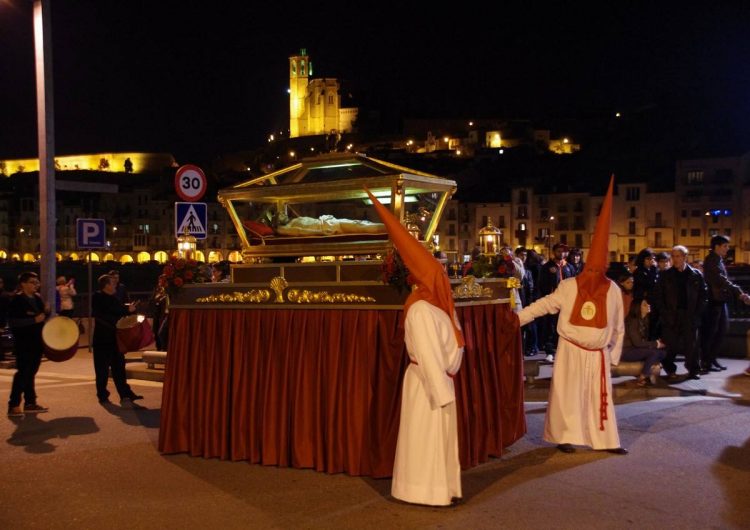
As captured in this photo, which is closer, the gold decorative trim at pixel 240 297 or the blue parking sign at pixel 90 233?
the gold decorative trim at pixel 240 297

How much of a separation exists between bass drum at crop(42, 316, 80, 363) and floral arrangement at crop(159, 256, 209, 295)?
2323 millimetres

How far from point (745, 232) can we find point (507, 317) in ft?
246

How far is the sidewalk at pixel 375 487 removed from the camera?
5.62 m

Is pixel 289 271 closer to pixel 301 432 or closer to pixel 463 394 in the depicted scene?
pixel 301 432

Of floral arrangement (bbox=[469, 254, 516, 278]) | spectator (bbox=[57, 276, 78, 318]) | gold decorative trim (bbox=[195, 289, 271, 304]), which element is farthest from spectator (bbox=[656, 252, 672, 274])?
spectator (bbox=[57, 276, 78, 318])

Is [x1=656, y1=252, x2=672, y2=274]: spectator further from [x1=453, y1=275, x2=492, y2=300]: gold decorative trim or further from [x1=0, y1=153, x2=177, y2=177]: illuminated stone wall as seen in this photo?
[x1=0, y1=153, x2=177, y2=177]: illuminated stone wall

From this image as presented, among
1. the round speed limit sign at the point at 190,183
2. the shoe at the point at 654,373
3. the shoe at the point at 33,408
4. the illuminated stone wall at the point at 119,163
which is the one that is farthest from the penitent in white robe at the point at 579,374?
the illuminated stone wall at the point at 119,163

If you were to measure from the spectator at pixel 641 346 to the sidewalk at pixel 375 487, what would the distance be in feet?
5.19

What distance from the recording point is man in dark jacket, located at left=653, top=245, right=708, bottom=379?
11.6 metres

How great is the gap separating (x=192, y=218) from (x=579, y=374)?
640 cm

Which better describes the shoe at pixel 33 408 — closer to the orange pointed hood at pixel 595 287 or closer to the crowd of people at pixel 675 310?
the crowd of people at pixel 675 310

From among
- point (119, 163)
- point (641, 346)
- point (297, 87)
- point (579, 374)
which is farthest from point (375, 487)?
point (119, 163)

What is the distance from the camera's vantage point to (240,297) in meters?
7.69

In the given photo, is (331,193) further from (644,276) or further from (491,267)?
(644,276)
